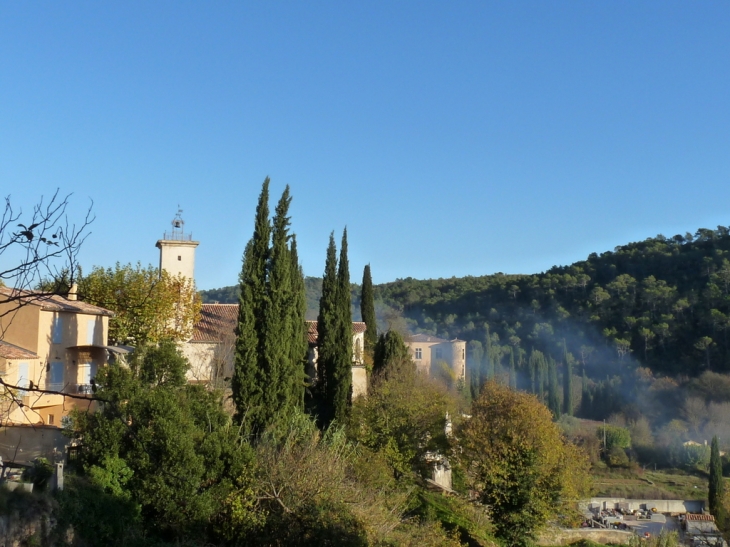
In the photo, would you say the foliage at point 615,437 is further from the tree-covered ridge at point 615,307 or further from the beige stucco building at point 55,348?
the beige stucco building at point 55,348

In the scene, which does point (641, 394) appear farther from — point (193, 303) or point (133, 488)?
point (133, 488)

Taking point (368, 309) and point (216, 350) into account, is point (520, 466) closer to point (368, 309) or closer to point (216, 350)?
point (216, 350)

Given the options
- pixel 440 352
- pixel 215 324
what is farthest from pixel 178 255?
pixel 440 352

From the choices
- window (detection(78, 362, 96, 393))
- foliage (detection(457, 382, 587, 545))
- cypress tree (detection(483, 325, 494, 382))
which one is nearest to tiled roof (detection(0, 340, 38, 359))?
window (detection(78, 362, 96, 393))

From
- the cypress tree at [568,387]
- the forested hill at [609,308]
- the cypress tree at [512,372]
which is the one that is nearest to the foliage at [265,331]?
the cypress tree at [568,387]

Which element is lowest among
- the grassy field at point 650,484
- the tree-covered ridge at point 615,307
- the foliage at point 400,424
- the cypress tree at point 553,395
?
the grassy field at point 650,484

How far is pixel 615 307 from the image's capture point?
8688 centimetres

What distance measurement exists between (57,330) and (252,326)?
678 cm

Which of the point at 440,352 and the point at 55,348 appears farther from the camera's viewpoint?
the point at 440,352

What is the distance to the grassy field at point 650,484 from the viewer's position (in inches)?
1907

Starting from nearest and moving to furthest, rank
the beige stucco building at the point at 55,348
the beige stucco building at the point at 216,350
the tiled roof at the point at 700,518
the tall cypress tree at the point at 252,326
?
the beige stucco building at the point at 55,348 → the tall cypress tree at the point at 252,326 → the beige stucco building at the point at 216,350 → the tiled roof at the point at 700,518

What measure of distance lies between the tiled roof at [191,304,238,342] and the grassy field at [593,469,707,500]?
2878 cm

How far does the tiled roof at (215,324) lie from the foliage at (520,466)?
12.4 meters

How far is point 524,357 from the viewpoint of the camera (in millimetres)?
80875
